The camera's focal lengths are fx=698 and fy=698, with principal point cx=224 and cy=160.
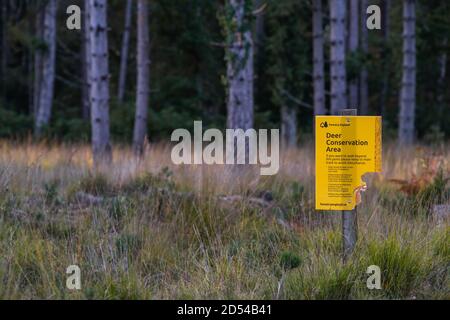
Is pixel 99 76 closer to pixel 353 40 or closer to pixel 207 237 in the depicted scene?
pixel 207 237

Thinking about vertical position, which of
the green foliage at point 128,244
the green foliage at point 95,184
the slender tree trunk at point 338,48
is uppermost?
the slender tree trunk at point 338,48

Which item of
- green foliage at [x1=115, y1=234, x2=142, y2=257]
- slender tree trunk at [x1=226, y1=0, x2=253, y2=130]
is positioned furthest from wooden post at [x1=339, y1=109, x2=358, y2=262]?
slender tree trunk at [x1=226, y1=0, x2=253, y2=130]

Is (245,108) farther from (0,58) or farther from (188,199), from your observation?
(0,58)

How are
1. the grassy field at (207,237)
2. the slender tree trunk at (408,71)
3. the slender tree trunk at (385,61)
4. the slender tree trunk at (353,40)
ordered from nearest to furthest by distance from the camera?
the grassy field at (207,237)
the slender tree trunk at (408,71)
the slender tree trunk at (353,40)
the slender tree trunk at (385,61)

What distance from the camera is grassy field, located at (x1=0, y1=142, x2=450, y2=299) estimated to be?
18.4ft

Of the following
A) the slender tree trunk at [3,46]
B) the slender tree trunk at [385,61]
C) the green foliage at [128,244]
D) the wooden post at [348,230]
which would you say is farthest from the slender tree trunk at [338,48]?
the slender tree trunk at [3,46]

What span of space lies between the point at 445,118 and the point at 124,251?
24.0 m

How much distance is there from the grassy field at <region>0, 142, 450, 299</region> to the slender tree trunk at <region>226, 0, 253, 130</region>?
6.65ft

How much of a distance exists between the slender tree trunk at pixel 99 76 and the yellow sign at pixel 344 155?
6431 mm

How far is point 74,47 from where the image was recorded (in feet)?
123

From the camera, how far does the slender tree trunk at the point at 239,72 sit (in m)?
11.5

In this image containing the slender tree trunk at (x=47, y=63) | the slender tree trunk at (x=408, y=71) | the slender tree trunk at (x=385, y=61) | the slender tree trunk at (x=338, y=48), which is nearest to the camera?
the slender tree trunk at (x=338, y=48)

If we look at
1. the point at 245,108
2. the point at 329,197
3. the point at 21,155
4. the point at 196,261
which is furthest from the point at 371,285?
the point at 21,155

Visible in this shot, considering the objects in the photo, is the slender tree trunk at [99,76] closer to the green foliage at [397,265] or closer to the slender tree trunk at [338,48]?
the slender tree trunk at [338,48]
